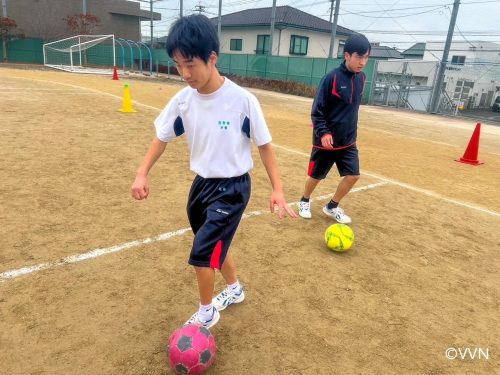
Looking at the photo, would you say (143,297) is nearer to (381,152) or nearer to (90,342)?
(90,342)

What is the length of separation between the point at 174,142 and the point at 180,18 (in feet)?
19.3

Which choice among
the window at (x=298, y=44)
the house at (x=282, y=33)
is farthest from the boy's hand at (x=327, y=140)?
the window at (x=298, y=44)

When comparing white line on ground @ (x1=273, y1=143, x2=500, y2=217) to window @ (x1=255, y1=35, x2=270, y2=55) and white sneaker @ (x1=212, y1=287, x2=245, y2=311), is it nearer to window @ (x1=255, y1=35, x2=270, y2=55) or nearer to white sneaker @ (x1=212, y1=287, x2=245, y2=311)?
white sneaker @ (x1=212, y1=287, x2=245, y2=311)

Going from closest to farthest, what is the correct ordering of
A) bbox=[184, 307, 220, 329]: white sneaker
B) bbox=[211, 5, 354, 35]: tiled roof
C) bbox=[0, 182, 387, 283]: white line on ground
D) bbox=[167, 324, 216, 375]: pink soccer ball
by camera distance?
bbox=[167, 324, 216, 375]: pink soccer ball, bbox=[184, 307, 220, 329]: white sneaker, bbox=[0, 182, 387, 283]: white line on ground, bbox=[211, 5, 354, 35]: tiled roof

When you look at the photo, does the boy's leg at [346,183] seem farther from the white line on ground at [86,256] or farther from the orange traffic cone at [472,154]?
the orange traffic cone at [472,154]

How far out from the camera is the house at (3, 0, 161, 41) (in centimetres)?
3706

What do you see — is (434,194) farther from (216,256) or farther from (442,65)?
(442,65)

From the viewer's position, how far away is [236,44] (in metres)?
41.7

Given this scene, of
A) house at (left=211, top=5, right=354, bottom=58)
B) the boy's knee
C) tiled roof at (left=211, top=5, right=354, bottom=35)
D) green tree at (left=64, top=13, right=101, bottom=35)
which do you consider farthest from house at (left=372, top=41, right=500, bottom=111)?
green tree at (left=64, top=13, right=101, bottom=35)

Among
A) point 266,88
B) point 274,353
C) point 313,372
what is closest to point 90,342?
point 274,353

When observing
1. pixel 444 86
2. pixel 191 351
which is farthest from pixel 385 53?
pixel 191 351

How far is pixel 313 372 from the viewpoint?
7.68 ft

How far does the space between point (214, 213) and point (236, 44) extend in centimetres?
4230

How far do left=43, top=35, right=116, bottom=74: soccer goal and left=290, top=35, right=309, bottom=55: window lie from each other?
55.1 ft
